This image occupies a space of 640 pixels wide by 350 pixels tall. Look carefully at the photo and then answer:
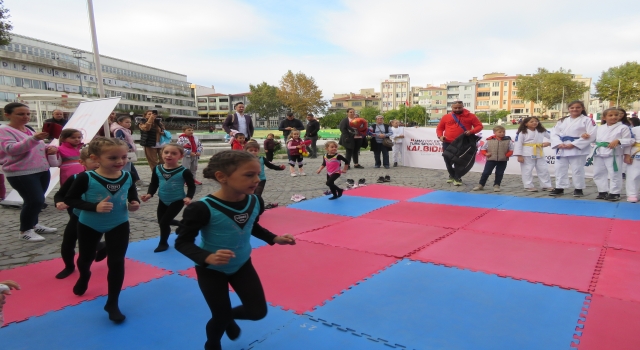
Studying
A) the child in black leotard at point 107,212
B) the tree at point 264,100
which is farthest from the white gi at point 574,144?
the tree at point 264,100

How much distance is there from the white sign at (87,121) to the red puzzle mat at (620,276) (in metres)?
7.91

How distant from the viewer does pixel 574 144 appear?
7551 mm

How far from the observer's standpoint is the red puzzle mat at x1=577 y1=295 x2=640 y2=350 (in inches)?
98.3

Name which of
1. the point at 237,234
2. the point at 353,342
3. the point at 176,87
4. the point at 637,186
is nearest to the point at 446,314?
the point at 353,342

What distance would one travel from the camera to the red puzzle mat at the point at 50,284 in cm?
317

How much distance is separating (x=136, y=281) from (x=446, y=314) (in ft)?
9.69

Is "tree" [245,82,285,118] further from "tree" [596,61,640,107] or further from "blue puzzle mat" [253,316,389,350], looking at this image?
"blue puzzle mat" [253,316,389,350]

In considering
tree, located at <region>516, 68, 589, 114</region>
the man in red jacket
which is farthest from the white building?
tree, located at <region>516, 68, 589, 114</region>

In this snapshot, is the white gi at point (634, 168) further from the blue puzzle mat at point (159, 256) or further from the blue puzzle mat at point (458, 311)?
the blue puzzle mat at point (159, 256)

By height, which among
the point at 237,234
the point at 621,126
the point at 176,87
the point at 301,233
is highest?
the point at 176,87

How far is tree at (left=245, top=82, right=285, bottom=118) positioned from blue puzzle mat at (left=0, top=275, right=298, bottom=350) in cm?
7849

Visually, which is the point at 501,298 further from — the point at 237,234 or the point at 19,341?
the point at 19,341

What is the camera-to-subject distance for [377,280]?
366cm

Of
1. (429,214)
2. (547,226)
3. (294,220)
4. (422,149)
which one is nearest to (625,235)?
(547,226)
